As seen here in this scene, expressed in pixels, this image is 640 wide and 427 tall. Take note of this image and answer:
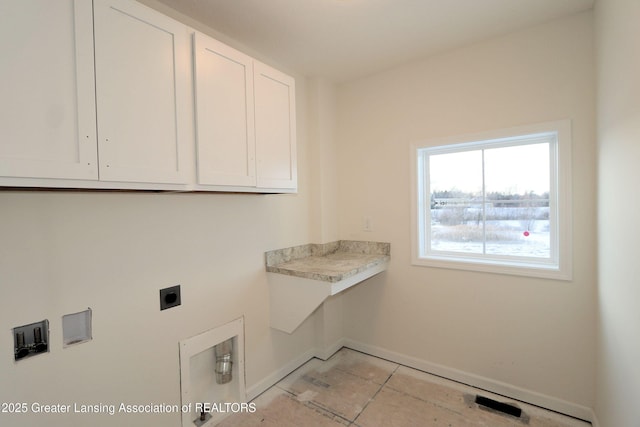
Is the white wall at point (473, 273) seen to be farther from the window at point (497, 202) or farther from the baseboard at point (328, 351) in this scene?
the baseboard at point (328, 351)

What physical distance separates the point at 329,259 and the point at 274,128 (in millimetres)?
1162

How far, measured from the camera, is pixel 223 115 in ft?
5.15

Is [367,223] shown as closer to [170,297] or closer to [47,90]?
[170,297]

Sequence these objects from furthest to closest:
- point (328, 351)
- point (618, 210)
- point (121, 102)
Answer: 1. point (328, 351)
2. point (618, 210)
3. point (121, 102)

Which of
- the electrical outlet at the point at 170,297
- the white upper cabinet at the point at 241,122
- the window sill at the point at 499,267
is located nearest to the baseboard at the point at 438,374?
the window sill at the point at 499,267

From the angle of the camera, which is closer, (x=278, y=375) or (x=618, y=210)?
(x=618, y=210)

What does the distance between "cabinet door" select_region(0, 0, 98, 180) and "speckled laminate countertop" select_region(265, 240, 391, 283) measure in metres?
1.33

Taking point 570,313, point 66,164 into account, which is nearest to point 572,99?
point 570,313

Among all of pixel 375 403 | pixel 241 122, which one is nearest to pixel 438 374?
pixel 375 403

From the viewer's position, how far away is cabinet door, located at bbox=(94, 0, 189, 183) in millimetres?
1145

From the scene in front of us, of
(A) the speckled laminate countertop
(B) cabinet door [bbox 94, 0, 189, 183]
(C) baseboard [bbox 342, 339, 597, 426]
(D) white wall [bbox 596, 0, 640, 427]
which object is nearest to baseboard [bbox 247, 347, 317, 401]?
(C) baseboard [bbox 342, 339, 597, 426]

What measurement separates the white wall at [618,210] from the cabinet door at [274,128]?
64.5 inches

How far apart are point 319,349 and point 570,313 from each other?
6.15 feet

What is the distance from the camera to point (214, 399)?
76.2 inches
